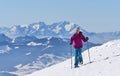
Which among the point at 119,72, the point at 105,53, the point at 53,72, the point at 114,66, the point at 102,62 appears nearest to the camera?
the point at 119,72

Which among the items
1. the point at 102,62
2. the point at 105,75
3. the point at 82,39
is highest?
the point at 82,39

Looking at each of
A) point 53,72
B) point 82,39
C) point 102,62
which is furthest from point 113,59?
point 53,72

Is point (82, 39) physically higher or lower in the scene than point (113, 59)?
higher

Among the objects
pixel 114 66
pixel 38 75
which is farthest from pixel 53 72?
pixel 114 66

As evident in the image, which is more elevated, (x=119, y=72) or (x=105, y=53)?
(x=105, y=53)

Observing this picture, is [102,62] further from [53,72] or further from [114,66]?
[53,72]

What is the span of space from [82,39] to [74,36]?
2.13 feet

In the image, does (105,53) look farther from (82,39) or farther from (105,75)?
(105,75)

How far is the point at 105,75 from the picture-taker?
21.9m

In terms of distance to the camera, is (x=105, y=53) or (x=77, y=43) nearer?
(x=77, y=43)

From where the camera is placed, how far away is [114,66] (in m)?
23.4

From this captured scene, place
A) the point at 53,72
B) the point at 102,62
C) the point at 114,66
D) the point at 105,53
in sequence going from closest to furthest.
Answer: the point at 114,66
the point at 102,62
the point at 53,72
the point at 105,53

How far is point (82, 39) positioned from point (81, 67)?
6.94ft

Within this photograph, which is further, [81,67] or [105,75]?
[81,67]
